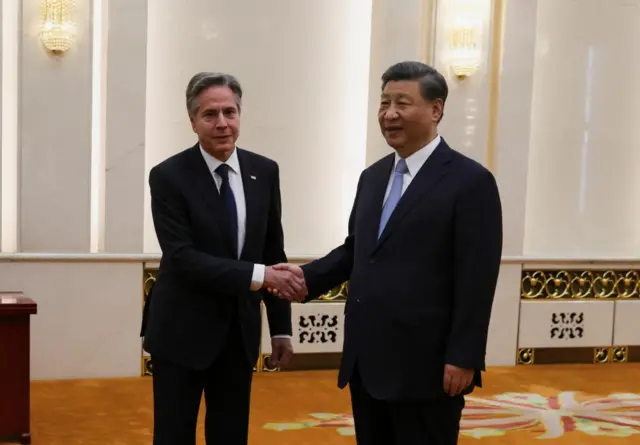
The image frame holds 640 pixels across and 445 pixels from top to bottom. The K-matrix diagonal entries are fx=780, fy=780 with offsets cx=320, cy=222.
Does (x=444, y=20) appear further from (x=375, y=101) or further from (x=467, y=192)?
(x=467, y=192)

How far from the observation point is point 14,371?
13.2 feet

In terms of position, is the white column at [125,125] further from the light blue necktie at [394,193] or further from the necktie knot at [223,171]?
the light blue necktie at [394,193]

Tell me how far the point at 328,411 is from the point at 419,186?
2.67 metres

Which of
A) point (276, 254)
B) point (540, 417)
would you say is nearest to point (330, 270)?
point (276, 254)

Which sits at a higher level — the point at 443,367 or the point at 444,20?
the point at 444,20

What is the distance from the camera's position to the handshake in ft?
8.57

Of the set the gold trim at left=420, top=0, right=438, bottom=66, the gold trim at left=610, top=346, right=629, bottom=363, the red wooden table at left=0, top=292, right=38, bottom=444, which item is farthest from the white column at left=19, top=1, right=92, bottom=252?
the gold trim at left=610, top=346, right=629, bottom=363

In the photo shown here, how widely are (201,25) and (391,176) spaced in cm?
367

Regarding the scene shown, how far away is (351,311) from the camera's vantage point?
2508 mm

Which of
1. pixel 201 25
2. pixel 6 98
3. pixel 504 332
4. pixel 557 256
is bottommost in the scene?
pixel 504 332

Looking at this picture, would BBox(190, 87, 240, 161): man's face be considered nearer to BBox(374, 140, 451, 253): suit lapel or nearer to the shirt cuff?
the shirt cuff

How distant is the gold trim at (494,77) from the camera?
603 cm

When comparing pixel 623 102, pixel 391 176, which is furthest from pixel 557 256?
pixel 391 176

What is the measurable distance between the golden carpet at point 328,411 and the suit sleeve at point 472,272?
6.62ft
